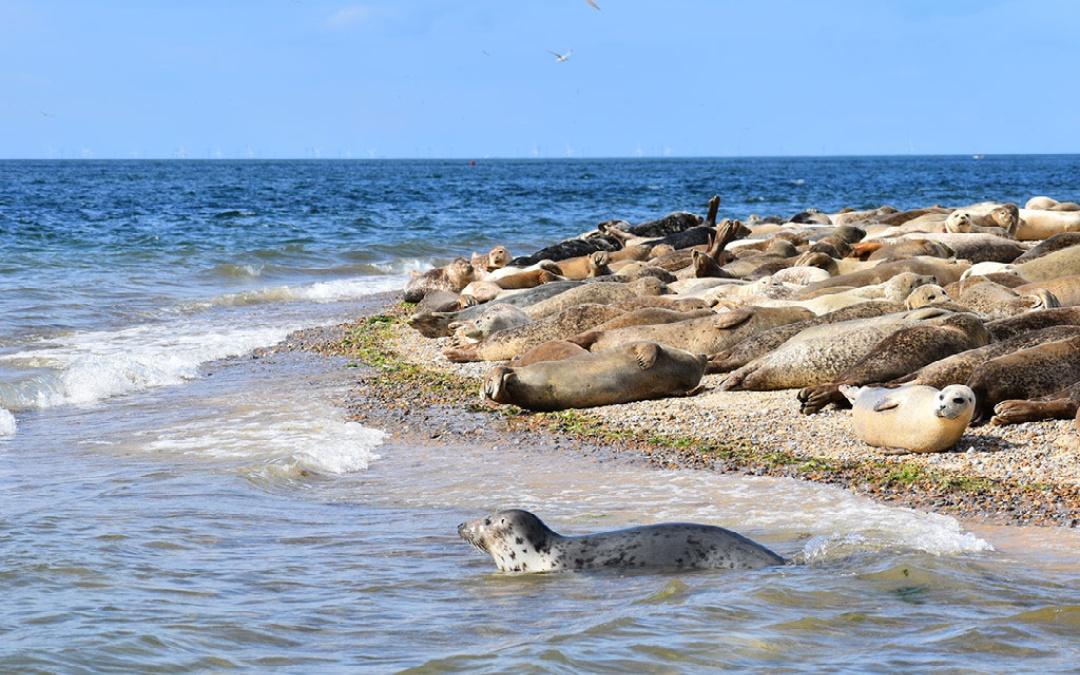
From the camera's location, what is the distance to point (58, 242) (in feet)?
90.0

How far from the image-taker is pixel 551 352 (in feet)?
33.1

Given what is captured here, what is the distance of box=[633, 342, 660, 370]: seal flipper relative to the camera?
9.23 m

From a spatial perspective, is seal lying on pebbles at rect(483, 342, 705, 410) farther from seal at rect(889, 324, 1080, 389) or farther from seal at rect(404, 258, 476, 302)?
seal at rect(404, 258, 476, 302)

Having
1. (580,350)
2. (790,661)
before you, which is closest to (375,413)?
(580,350)

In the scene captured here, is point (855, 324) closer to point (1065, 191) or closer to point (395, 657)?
point (395, 657)

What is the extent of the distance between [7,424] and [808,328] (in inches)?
219

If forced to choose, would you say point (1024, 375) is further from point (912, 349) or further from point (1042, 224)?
point (1042, 224)

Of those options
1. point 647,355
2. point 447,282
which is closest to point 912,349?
point 647,355

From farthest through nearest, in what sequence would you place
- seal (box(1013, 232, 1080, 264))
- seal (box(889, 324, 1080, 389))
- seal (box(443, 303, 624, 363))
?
1. seal (box(1013, 232, 1080, 264))
2. seal (box(443, 303, 624, 363))
3. seal (box(889, 324, 1080, 389))

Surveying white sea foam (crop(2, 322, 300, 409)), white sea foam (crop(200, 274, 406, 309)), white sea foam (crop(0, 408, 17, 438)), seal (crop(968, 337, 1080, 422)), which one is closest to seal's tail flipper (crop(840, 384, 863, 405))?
seal (crop(968, 337, 1080, 422))

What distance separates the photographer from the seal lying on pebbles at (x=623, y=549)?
5.57m

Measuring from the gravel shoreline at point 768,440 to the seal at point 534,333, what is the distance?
0.76 feet

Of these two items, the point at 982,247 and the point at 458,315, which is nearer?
the point at 458,315

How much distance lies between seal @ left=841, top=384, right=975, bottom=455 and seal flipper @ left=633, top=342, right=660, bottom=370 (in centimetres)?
184
